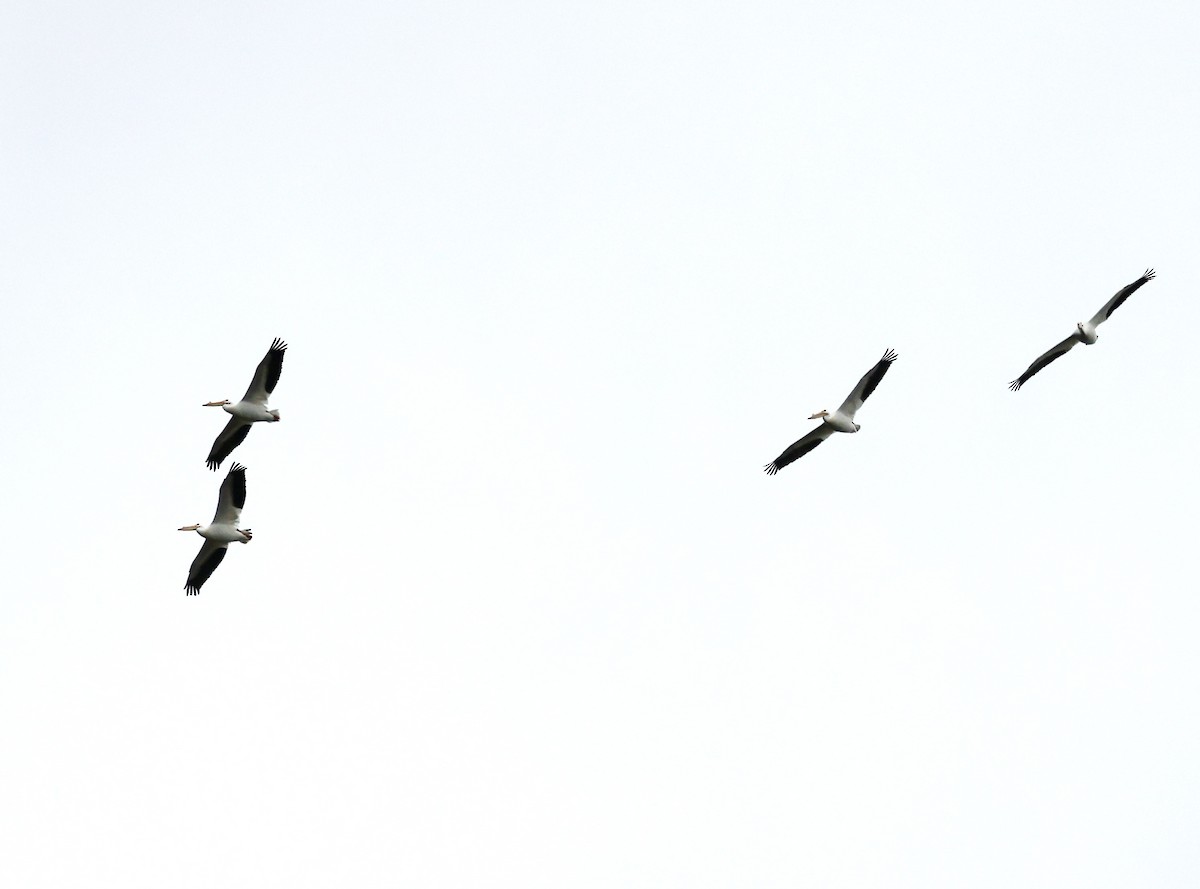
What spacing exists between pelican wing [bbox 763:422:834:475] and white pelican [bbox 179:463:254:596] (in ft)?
37.5

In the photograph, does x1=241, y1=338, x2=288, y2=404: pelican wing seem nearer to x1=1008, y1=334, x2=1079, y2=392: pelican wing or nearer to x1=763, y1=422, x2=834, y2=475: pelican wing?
x1=763, y1=422, x2=834, y2=475: pelican wing

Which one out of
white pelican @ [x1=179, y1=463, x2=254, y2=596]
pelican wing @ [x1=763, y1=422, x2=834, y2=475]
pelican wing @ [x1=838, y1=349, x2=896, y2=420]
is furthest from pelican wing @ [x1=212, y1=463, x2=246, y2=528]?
pelican wing @ [x1=838, y1=349, x2=896, y2=420]

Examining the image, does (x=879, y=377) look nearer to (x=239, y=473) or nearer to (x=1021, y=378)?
(x=1021, y=378)

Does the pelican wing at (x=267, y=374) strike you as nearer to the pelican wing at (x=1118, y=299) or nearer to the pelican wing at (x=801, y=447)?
the pelican wing at (x=801, y=447)

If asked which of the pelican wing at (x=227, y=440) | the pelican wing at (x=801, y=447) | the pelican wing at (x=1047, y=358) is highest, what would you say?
the pelican wing at (x=227, y=440)

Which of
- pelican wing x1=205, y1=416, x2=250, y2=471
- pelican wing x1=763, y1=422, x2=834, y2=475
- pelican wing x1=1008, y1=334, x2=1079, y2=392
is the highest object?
pelican wing x1=205, y1=416, x2=250, y2=471

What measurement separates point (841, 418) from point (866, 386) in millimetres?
977

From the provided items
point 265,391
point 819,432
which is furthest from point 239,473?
point 819,432

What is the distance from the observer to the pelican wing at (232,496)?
3111 cm

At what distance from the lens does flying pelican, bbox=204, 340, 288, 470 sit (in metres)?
30.2

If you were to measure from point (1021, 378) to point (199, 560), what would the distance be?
749 inches

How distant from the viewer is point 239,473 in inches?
1229

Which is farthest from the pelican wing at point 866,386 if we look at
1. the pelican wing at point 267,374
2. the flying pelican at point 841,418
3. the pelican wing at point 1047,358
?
the pelican wing at point 267,374

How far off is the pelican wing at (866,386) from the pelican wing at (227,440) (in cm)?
1286
